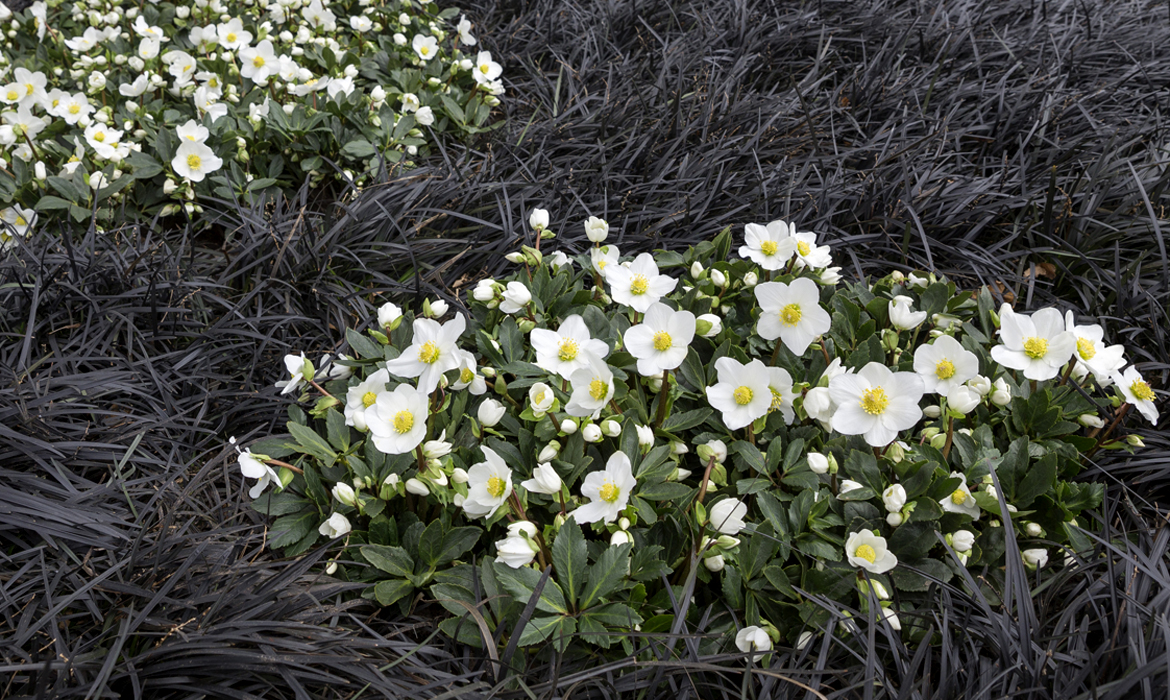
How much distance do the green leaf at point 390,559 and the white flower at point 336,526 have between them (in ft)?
0.21

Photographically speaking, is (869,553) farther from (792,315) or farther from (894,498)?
(792,315)

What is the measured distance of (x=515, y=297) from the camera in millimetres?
1723

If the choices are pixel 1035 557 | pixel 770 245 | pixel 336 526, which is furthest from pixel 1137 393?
pixel 336 526

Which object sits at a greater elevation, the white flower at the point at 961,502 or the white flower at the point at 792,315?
the white flower at the point at 792,315

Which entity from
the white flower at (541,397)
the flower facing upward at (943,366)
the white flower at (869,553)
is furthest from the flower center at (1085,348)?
the white flower at (541,397)

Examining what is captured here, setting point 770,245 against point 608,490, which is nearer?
point 608,490

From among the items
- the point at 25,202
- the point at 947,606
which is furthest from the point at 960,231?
the point at 25,202

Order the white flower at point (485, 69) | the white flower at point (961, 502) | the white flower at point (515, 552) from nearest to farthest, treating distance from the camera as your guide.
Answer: the white flower at point (515, 552)
the white flower at point (961, 502)
the white flower at point (485, 69)

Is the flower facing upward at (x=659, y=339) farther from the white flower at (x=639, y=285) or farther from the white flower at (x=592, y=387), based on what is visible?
the white flower at (x=639, y=285)

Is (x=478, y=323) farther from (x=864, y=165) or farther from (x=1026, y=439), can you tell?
(x=864, y=165)

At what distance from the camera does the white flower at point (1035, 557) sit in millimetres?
1560

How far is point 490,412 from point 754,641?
2.31 feet

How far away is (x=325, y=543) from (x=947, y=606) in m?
1.34

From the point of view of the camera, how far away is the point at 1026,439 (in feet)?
5.16
